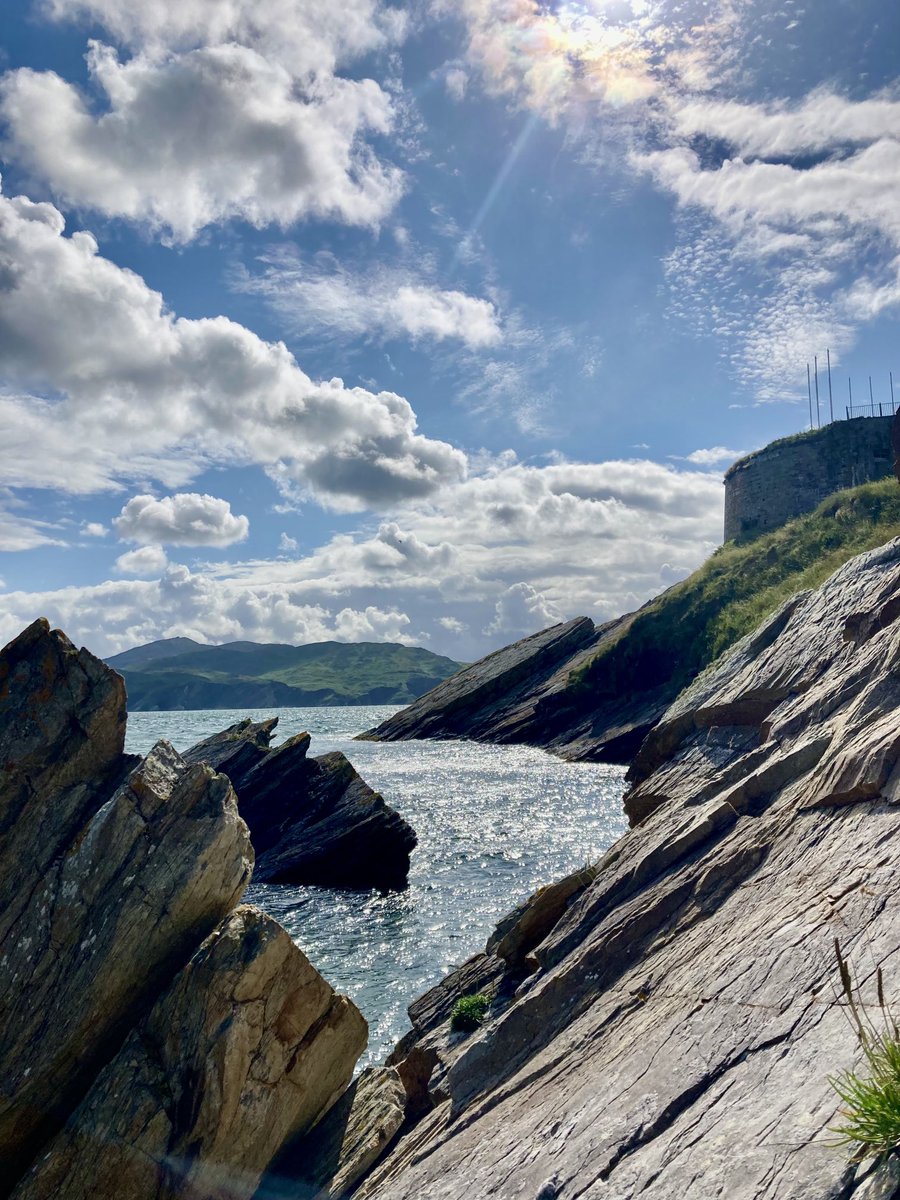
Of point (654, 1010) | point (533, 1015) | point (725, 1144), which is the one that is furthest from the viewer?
point (533, 1015)

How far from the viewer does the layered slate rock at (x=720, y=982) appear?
26.3ft

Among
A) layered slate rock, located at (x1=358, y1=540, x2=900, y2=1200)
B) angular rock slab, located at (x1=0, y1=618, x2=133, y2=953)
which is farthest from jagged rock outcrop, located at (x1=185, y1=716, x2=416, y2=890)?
angular rock slab, located at (x1=0, y1=618, x2=133, y2=953)

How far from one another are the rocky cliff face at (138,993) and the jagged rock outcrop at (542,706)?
218 feet

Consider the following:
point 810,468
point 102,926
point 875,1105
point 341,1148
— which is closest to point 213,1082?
point 341,1148

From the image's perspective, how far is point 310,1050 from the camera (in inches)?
626

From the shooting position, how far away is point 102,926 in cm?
1568

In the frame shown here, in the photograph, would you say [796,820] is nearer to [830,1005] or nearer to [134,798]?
[830,1005]

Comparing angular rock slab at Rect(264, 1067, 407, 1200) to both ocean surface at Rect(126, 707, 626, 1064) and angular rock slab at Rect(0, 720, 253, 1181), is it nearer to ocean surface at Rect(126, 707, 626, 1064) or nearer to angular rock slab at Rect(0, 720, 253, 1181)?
angular rock slab at Rect(0, 720, 253, 1181)

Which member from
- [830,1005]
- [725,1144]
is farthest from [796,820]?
[725,1144]

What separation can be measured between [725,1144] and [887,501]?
251 ft

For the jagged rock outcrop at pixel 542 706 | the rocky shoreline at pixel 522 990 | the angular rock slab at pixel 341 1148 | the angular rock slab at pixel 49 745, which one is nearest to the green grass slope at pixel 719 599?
the jagged rock outcrop at pixel 542 706

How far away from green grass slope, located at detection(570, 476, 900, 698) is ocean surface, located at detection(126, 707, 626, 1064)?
1558 centimetres

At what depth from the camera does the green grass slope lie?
73.6 meters

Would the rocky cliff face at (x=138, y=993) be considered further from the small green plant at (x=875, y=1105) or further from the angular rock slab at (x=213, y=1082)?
the small green plant at (x=875, y=1105)
